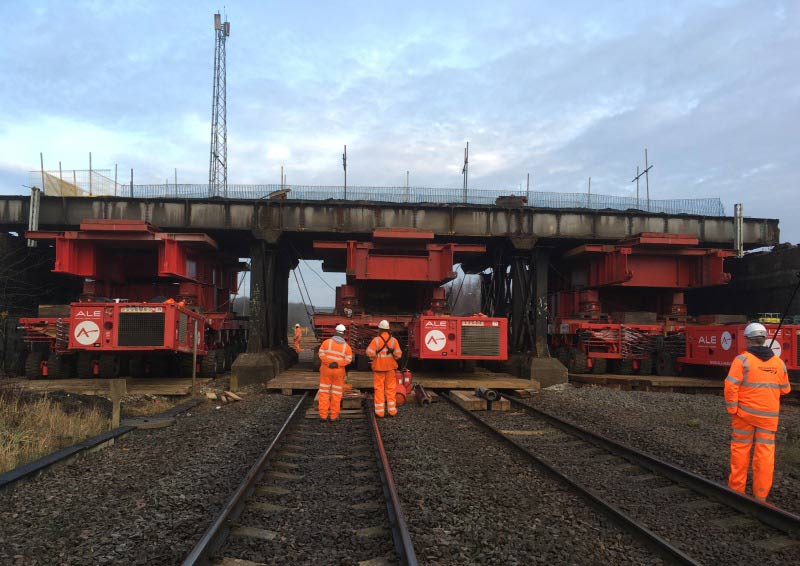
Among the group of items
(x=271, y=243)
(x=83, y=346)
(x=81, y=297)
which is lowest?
(x=83, y=346)

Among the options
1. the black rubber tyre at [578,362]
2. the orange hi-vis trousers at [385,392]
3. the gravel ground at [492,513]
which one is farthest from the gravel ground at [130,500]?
the black rubber tyre at [578,362]

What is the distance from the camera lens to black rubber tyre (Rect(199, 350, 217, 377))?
14.8m

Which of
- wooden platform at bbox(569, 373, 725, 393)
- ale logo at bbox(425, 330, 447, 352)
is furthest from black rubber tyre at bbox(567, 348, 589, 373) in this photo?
ale logo at bbox(425, 330, 447, 352)

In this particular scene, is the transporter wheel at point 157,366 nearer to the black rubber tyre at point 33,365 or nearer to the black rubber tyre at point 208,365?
the black rubber tyre at point 208,365

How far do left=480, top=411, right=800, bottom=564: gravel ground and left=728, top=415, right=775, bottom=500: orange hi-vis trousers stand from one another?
376mm

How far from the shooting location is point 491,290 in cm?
2172

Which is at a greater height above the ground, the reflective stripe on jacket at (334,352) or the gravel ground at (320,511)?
the reflective stripe on jacket at (334,352)

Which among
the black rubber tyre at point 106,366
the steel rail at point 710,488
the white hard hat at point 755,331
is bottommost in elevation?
the steel rail at point 710,488

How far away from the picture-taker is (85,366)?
1327cm

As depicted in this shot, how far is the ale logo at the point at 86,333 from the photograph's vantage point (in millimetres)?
11836

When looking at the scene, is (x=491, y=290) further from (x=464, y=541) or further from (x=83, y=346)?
(x=464, y=541)

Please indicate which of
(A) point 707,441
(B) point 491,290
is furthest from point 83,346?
(B) point 491,290

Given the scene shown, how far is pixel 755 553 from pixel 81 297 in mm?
15130

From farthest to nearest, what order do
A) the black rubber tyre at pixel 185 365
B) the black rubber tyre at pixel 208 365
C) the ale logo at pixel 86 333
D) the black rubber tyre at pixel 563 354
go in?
1. the black rubber tyre at pixel 563 354
2. the black rubber tyre at pixel 208 365
3. the black rubber tyre at pixel 185 365
4. the ale logo at pixel 86 333
